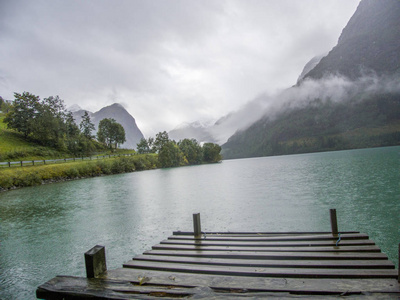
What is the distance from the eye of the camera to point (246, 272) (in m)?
5.96

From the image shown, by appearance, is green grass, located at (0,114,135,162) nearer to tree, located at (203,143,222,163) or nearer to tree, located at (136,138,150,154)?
tree, located at (136,138,150,154)

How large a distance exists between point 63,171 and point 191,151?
98.5m

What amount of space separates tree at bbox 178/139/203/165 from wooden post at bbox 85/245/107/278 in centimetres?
15742

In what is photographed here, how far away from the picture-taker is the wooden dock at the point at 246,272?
4477mm

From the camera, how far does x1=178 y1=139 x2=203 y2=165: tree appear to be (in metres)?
164

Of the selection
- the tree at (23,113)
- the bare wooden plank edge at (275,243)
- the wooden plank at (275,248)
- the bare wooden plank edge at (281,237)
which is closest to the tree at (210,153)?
the tree at (23,113)

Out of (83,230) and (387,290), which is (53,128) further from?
(387,290)

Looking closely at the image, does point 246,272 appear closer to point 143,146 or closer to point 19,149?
point 19,149

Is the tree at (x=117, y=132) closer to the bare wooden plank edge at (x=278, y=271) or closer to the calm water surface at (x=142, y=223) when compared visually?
the calm water surface at (x=142, y=223)

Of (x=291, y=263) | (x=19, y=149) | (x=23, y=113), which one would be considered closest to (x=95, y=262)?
(x=291, y=263)

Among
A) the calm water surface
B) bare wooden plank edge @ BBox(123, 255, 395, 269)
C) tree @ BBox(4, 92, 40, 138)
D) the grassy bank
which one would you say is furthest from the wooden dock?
tree @ BBox(4, 92, 40, 138)

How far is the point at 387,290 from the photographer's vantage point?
14.4ft

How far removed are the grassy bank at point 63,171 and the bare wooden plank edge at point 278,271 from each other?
63755mm

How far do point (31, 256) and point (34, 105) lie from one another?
363 ft
